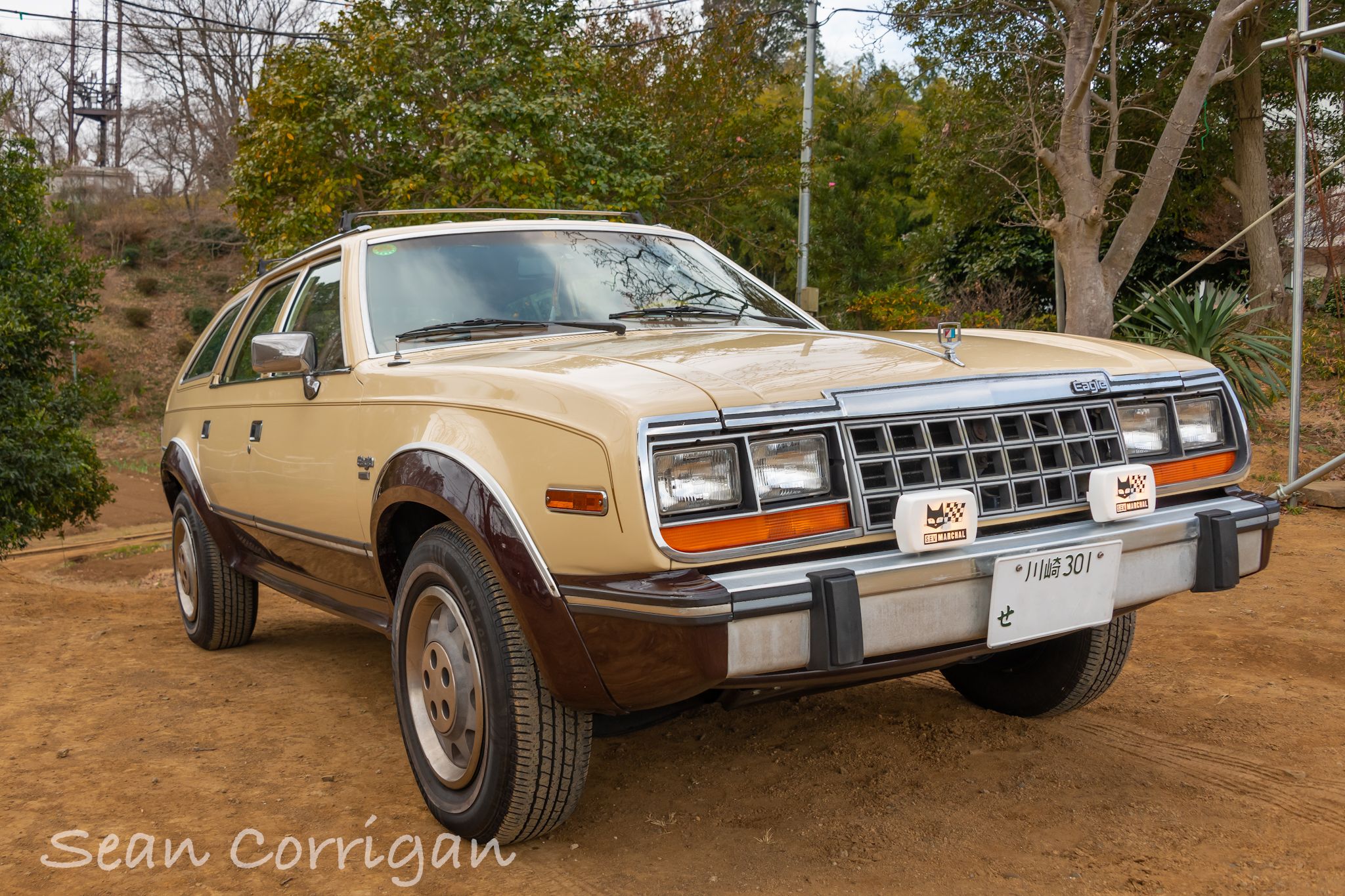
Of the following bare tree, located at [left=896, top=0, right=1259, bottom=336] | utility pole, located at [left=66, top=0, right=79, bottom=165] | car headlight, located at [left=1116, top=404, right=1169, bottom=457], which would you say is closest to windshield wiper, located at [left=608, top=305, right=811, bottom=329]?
car headlight, located at [left=1116, top=404, right=1169, bottom=457]

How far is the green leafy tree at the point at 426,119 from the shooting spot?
11750 mm

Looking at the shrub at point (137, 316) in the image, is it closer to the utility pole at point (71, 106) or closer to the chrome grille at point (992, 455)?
the utility pole at point (71, 106)

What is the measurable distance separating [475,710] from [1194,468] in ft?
6.73

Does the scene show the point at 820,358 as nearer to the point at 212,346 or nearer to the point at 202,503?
the point at 202,503

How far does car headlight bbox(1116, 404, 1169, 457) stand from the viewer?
2.99 meters

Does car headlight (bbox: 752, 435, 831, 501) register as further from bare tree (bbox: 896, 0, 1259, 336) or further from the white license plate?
bare tree (bbox: 896, 0, 1259, 336)

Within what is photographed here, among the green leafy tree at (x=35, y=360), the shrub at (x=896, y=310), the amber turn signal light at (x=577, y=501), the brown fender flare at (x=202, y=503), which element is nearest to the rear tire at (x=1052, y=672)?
the amber turn signal light at (x=577, y=501)

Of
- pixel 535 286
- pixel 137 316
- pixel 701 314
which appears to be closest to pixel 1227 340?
pixel 701 314

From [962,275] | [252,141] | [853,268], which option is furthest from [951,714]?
[853,268]

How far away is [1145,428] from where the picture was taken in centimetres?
303

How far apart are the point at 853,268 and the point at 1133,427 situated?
22.8m

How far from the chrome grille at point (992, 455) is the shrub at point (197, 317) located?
3364 cm

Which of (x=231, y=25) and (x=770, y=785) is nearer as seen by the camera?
(x=770, y=785)

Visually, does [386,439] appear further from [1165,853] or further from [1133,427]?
[1165,853]
